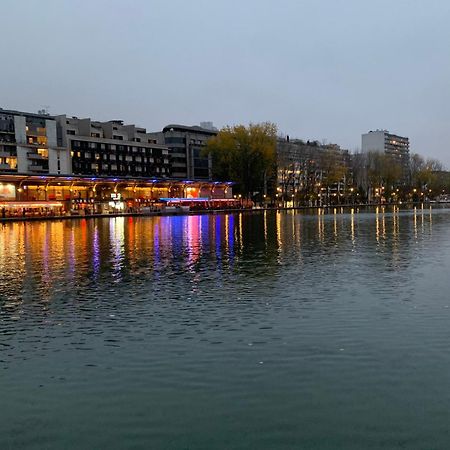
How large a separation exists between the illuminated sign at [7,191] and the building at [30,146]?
1466 centimetres

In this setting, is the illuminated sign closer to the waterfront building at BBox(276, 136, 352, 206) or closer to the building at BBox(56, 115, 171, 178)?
the building at BBox(56, 115, 171, 178)

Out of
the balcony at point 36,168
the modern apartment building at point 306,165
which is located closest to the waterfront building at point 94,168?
the balcony at point 36,168

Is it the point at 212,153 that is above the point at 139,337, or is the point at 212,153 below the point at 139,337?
above

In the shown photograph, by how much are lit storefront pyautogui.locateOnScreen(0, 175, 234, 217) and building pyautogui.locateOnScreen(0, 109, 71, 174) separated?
420 inches

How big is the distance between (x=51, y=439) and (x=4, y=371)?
11.8 ft

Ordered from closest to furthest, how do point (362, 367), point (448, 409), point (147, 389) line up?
point (448, 409)
point (147, 389)
point (362, 367)

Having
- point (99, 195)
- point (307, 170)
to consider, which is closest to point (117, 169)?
point (99, 195)

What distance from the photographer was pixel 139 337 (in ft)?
44.0

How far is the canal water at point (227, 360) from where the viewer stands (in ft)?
26.9

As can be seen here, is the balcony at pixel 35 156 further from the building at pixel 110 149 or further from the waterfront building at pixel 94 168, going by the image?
the building at pixel 110 149

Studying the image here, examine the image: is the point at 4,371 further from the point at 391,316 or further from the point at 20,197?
the point at 20,197

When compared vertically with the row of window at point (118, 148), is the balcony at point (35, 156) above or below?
below

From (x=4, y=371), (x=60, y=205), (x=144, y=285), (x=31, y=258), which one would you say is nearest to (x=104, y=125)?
(x=60, y=205)

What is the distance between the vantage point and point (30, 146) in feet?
410
